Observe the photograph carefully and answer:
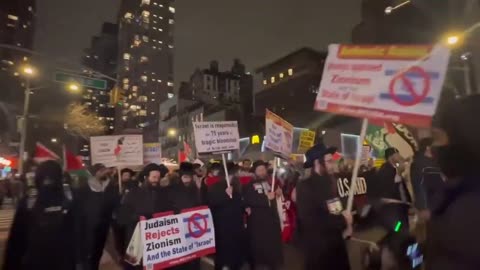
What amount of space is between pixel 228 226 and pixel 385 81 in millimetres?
4037

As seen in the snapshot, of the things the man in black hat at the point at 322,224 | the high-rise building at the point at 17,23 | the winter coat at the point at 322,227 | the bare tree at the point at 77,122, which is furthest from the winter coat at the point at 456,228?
the high-rise building at the point at 17,23

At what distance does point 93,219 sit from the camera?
25.9 feet

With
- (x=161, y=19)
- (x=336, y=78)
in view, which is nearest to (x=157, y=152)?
(x=336, y=78)

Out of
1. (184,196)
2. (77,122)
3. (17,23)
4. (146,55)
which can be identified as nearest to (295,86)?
(77,122)

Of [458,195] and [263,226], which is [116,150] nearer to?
[263,226]

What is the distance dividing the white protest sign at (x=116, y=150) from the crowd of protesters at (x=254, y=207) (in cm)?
63

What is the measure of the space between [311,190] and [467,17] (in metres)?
10.4

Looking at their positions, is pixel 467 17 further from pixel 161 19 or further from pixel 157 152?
pixel 161 19

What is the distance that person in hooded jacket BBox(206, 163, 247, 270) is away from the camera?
711cm

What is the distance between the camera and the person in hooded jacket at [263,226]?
271 inches

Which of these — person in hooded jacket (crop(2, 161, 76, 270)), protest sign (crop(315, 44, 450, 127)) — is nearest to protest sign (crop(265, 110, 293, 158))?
protest sign (crop(315, 44, 450, 127))

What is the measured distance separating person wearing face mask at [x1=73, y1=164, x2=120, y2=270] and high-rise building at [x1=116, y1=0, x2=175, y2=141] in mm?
139268

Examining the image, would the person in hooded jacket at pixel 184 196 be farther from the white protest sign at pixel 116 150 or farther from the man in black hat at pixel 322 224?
the white protest sign at pixel 116 150

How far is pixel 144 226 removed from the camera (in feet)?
19.6
